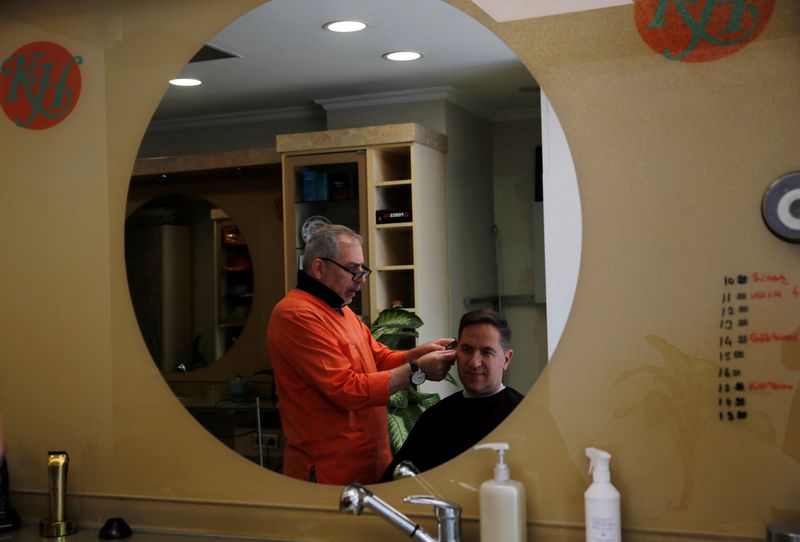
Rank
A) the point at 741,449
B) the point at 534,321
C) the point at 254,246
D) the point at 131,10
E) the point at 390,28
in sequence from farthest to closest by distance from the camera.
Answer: the point at 131,10
the point at 254,246
the point at 390,28
the point at 534,321
the point at 741,449

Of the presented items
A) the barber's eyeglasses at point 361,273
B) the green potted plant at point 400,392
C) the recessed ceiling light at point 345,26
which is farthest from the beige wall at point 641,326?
the barber's eyeglasses at point 361,273

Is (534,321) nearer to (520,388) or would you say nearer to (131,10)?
(520,388)

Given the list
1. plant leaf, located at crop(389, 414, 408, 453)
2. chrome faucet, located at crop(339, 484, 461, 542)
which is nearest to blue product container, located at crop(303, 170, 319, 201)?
plant leaf, located at crop(389, 414, 408, 453)

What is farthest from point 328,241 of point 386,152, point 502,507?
point 502,507

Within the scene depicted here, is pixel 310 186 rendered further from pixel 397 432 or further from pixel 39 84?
pixel 39 84

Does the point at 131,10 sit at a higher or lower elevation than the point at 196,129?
higher

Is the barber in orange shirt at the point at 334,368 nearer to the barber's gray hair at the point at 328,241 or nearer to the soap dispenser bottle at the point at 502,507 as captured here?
the barber's gray hair at the point at 328,241

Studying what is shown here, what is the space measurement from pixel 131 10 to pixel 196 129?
0.39 meters

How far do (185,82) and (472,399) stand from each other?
109 cm

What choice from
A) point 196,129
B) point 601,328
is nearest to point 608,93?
point 601,328

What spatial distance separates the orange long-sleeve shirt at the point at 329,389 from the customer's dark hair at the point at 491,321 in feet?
0.61

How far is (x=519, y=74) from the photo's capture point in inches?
78.9

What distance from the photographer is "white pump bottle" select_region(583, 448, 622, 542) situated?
1.79 metres

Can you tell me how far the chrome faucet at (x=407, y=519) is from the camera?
6.32ft
